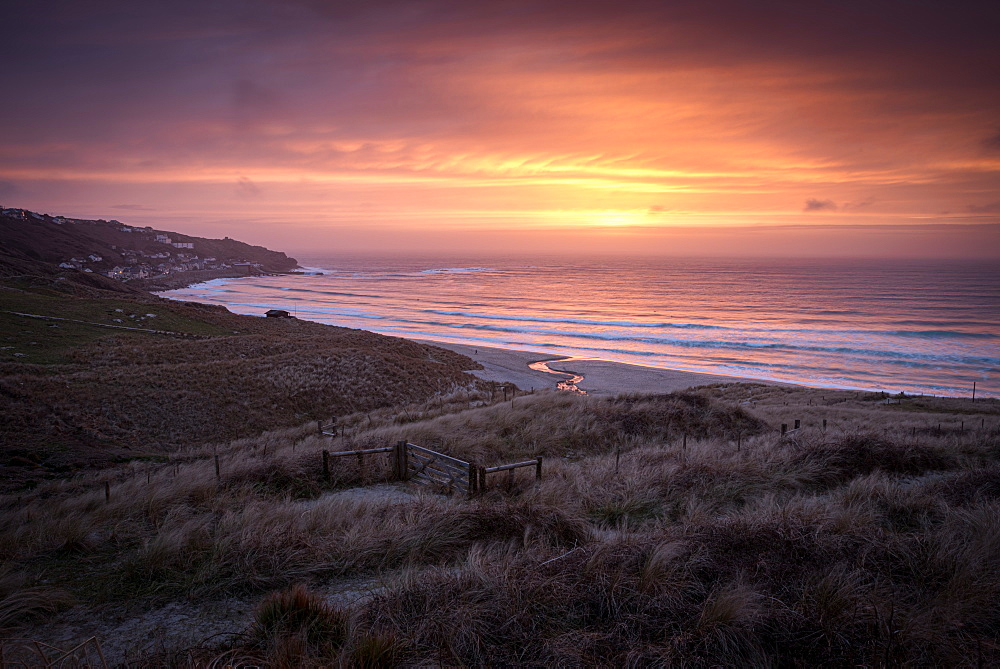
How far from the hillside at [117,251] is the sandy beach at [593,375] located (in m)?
69.9

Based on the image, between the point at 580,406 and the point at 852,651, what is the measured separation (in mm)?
14291

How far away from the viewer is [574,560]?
5.23 m

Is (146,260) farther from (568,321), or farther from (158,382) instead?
(158,382)

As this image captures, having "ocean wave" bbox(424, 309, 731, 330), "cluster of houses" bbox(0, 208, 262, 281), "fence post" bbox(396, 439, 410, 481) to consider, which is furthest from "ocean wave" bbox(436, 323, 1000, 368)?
"cluster of houses" bbox(0, 208, 262, 281)

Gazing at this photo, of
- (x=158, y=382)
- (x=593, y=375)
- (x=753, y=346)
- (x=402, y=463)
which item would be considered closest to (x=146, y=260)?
(x=158, y=382)

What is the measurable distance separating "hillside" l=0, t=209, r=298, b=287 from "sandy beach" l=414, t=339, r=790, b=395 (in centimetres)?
6988

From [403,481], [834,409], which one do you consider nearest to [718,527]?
[403,481]

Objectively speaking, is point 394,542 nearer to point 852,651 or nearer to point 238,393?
point 852,651

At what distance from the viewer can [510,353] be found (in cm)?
4841

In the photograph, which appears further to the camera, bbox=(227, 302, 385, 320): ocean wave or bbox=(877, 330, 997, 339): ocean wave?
bbox=(227, 302, 385, 320): ocean wave

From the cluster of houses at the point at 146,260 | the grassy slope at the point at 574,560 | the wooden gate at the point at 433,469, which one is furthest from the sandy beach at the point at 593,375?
the cluster of houses at the point at 146,260

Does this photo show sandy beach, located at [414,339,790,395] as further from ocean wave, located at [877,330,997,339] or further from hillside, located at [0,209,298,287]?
hillside, located at [0,209,298,287]

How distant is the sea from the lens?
4272 cm

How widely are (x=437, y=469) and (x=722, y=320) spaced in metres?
65.1
